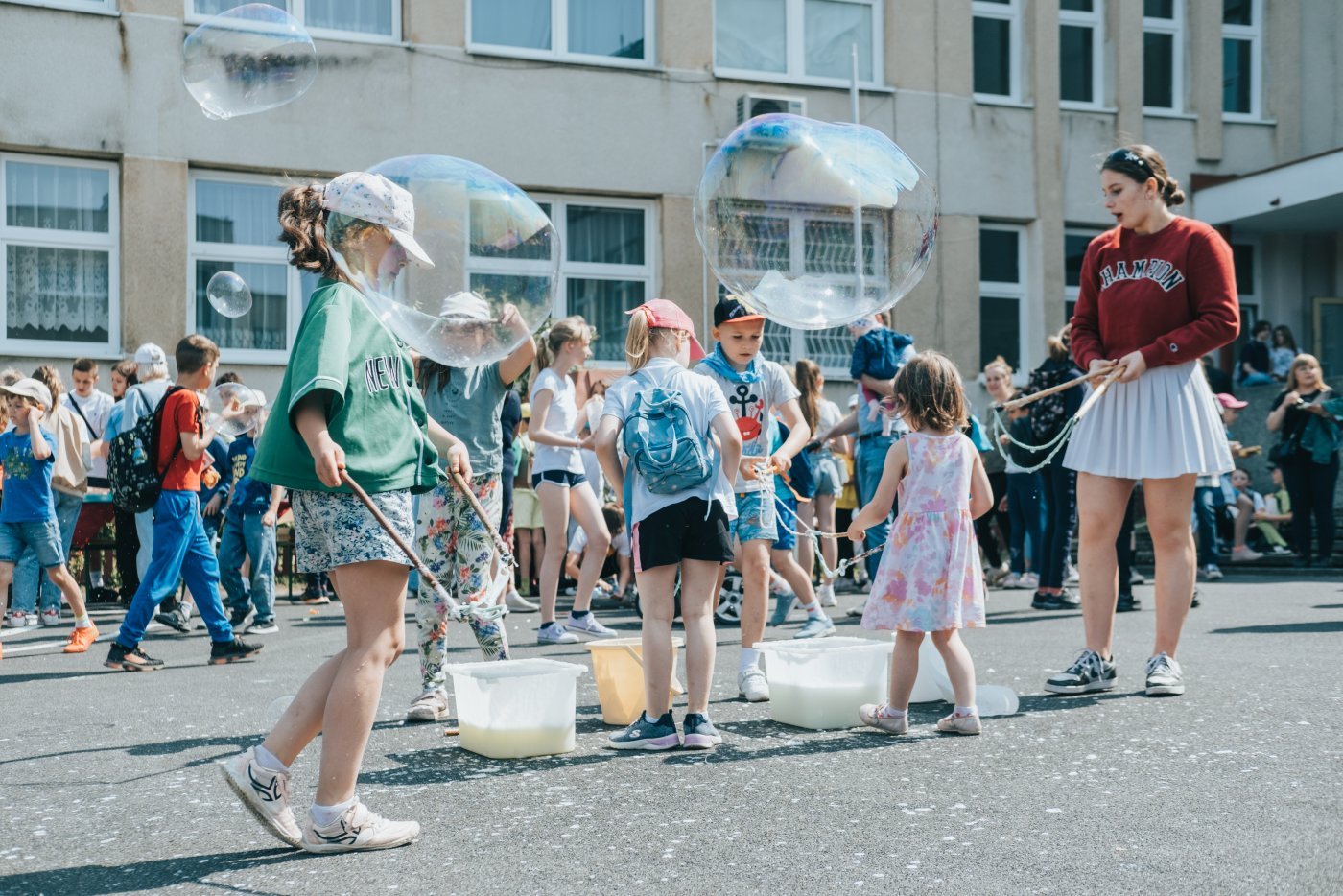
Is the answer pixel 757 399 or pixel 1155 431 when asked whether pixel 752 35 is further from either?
pixel 1155 431

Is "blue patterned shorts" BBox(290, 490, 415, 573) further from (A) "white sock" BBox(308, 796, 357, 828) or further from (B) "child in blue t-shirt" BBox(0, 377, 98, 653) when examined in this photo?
(B) "child in blue t-shirt" BBox(0, 377, 98, 653)

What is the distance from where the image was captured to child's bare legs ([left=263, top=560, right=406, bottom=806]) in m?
3.96

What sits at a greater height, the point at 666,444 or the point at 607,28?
the point at 607,28

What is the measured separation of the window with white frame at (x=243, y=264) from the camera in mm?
17062

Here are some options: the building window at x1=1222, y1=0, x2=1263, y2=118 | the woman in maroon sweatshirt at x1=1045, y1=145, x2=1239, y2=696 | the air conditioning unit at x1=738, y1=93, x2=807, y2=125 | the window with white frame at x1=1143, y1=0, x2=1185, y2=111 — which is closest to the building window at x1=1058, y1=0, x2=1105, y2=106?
the window with white frame at x1=1143, y1=0, x2=1185, y2=111

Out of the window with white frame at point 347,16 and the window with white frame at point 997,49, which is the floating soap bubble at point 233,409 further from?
the window with white frame at point 997,49

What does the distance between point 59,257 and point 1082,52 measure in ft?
48.8

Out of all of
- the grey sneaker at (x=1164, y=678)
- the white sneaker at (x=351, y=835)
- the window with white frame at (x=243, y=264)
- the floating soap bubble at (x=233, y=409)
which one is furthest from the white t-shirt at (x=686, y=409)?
the window with white frame at (x=243, y=264)

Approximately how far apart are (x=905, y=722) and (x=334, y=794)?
256cm

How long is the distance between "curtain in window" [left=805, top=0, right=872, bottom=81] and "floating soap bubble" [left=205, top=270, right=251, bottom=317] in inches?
457

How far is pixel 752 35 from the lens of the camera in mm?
19734

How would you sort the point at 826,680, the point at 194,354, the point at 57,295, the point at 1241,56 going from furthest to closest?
the point at 1241,56, the point at 57,295, the point at 194,354, the point at 826,680

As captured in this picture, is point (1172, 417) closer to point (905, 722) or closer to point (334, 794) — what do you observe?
point (905, 722)

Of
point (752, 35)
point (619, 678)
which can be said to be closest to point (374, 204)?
point (619, 678)
